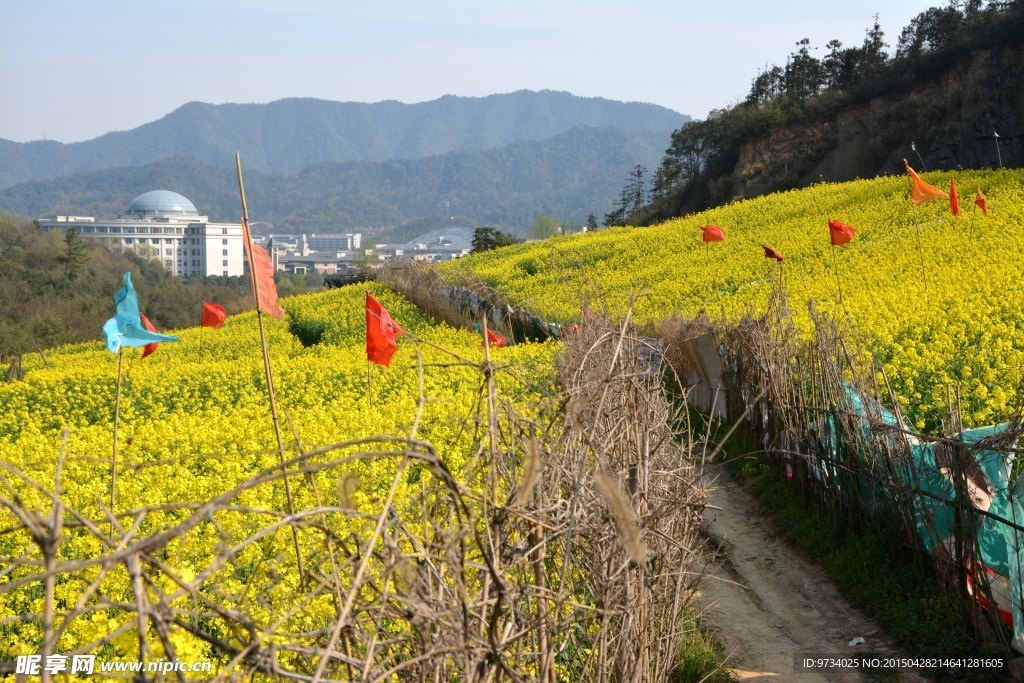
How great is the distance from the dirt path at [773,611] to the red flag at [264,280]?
240cm

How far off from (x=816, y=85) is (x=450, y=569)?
1544 inches

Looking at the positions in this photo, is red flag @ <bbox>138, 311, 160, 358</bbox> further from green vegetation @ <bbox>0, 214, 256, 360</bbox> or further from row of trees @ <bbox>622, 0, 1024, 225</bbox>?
row of trees @ <bbox>622, 0, 1024, 225</bbox>

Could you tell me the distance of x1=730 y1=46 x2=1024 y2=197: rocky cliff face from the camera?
28.3 metres

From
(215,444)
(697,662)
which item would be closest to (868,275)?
(215,444)

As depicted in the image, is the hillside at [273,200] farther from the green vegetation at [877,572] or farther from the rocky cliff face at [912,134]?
Result: the green vegetation at [877,572]

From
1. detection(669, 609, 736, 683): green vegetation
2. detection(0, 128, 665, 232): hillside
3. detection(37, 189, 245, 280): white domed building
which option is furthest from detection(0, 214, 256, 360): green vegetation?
detection(0, 128, 665, 232): hillside

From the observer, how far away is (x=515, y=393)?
28.2 feet

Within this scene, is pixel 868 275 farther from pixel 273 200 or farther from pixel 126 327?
pixel 273 200

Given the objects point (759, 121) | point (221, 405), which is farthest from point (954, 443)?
point (759, 121)

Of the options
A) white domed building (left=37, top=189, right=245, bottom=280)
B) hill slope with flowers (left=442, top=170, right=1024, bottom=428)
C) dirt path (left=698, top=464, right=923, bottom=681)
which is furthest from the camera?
white domed building (left=37, top=189, right=245, bottom=280)

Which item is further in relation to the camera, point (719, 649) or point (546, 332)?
point (546, 332)

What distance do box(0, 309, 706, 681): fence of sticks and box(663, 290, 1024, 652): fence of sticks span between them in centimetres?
150

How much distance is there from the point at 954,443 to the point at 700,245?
16.1m

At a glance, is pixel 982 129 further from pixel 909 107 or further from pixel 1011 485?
pixel 1011 485
